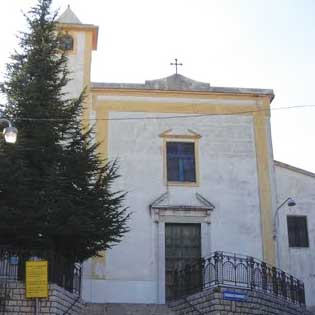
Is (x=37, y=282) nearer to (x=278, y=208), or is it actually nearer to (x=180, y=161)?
(x=180, y=161)

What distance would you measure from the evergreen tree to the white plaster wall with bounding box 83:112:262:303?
429cm

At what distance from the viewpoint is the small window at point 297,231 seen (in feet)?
75.8

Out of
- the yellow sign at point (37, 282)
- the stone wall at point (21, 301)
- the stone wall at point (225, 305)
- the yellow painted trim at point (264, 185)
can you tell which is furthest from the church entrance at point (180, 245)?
the yellow sign at point (37, 282)

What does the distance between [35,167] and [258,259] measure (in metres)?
9.13

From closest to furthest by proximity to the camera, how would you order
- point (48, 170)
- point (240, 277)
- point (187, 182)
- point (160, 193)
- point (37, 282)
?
1. point (37, 282)
2. point (48, 170)
3. point (240, 277)
4. point (160, 193)
5. point (187, 182)

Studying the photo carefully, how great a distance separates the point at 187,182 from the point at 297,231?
14.7 feet

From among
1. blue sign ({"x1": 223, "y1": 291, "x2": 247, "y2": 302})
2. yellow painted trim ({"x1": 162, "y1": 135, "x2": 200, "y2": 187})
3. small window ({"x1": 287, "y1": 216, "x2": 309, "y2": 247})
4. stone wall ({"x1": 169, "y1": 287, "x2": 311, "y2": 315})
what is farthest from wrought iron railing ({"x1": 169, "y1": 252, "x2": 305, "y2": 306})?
yellow painted trim ({"x1": 162, "y1": 135, "x2": 200, "y2": 187})

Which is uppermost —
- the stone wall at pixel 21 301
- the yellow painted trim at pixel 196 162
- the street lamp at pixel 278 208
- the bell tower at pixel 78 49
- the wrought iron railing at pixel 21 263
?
the bell tower at pixel 78 49

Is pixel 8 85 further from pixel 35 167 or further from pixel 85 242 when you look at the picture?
pixel 85 242

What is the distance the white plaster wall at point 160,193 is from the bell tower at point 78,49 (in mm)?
1826

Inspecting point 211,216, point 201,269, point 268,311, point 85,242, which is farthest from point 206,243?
point 85,242

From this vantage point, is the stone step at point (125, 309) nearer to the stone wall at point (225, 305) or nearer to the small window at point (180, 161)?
the stone wall at point (225, 305)

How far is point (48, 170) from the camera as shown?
16.1 m

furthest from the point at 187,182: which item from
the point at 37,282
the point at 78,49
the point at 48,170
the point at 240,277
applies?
the point at 37,282
